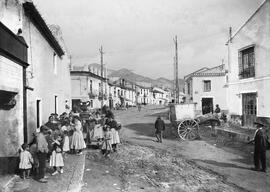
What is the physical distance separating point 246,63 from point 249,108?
2.65 metres

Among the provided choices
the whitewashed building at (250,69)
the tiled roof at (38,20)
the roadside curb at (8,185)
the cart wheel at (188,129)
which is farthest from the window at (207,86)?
the roadside curb at (8,185)

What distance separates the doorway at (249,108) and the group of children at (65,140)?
852 cm

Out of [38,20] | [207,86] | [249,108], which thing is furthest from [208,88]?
[38,20]

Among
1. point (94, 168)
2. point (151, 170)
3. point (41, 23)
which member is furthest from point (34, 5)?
point (151, 170)

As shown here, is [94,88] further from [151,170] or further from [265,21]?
[151,170]

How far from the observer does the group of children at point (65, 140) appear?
25.5ft

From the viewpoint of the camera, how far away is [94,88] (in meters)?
42.0

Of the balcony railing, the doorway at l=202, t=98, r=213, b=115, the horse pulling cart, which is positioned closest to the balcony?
the doorway at l=202, t=98, r=213, b=115

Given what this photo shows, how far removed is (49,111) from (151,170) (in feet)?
22.1

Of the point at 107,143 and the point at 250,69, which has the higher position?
the point at 250,69

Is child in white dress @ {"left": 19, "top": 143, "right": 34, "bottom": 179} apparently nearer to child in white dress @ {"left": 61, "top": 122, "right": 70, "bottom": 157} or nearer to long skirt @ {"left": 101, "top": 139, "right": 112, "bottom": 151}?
child in white dress @ {"left": 61, "top": 122, "right": 70, "bottom": 157}

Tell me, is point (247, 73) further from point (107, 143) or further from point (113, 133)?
point (107, 143)

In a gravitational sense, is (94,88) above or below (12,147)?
above

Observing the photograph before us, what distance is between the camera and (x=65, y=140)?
10.4 metres
